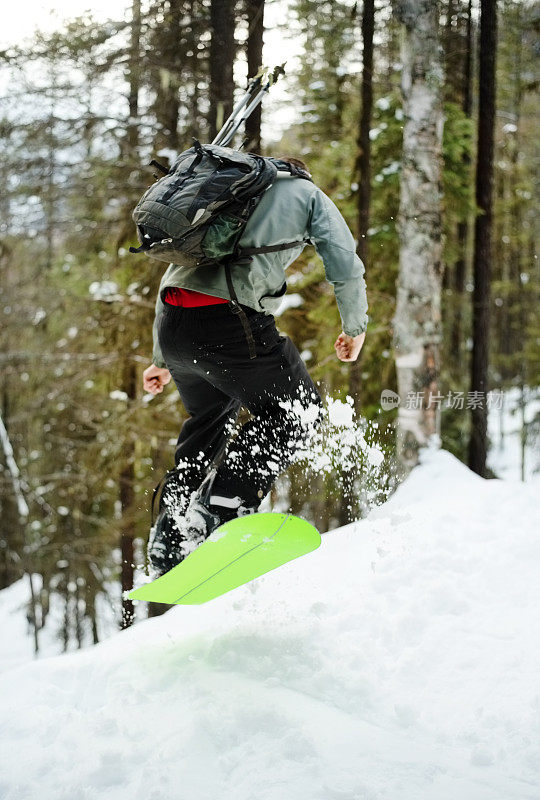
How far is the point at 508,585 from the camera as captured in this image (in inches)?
117

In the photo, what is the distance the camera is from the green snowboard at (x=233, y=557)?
2.65 metres

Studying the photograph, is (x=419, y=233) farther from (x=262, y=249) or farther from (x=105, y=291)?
(x=105, y=291)

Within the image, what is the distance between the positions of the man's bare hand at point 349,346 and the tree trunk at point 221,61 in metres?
3.50

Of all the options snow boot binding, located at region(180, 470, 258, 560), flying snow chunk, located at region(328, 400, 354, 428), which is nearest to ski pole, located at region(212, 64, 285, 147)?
flying snow chunk, located at region(328, 400, 354, 428)

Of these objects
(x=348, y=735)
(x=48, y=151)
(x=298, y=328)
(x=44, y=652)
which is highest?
(x=48, y=151)

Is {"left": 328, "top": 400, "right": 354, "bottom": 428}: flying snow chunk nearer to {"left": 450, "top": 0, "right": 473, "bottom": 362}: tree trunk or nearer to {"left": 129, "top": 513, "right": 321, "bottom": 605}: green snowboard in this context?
{"left": 129, "top": 513, "right": 321, "bottom": 605}: green snowboard

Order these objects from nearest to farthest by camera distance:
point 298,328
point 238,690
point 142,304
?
point 238,690 → point 142,304 → point 298,328

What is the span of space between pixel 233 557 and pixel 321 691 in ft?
2.33

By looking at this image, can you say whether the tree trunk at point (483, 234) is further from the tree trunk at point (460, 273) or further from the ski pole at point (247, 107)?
the ski pole at point (247, 107)

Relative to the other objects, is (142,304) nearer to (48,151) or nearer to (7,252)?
(48,151)

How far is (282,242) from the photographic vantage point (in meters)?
2.68

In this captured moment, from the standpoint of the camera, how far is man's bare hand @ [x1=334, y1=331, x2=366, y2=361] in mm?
2953

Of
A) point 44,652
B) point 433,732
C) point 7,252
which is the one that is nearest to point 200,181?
point 433,732

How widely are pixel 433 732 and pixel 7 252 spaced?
10423 millimetres
